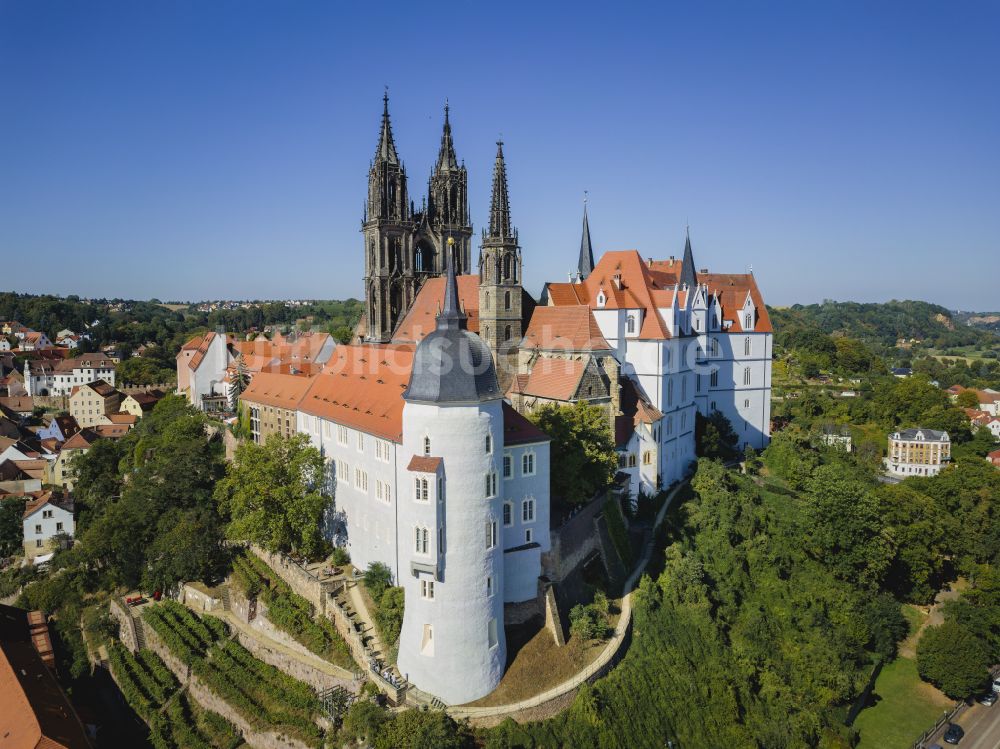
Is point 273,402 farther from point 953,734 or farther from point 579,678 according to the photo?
point 953,734

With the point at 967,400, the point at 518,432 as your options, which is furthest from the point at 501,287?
the point at 967,400

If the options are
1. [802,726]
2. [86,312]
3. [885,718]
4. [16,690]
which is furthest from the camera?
[86,312]

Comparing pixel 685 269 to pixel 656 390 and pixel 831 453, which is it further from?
pixel 831 453

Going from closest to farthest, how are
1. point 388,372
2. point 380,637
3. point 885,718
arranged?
point 380,637, point 885,718, point 388,372

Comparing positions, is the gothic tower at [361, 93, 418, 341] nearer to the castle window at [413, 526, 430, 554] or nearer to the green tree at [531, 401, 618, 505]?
the green tree at [531, 401, 618, 505]

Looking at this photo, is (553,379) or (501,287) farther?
(501,287)

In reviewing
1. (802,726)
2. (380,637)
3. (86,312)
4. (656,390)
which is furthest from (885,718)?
(86,312)
